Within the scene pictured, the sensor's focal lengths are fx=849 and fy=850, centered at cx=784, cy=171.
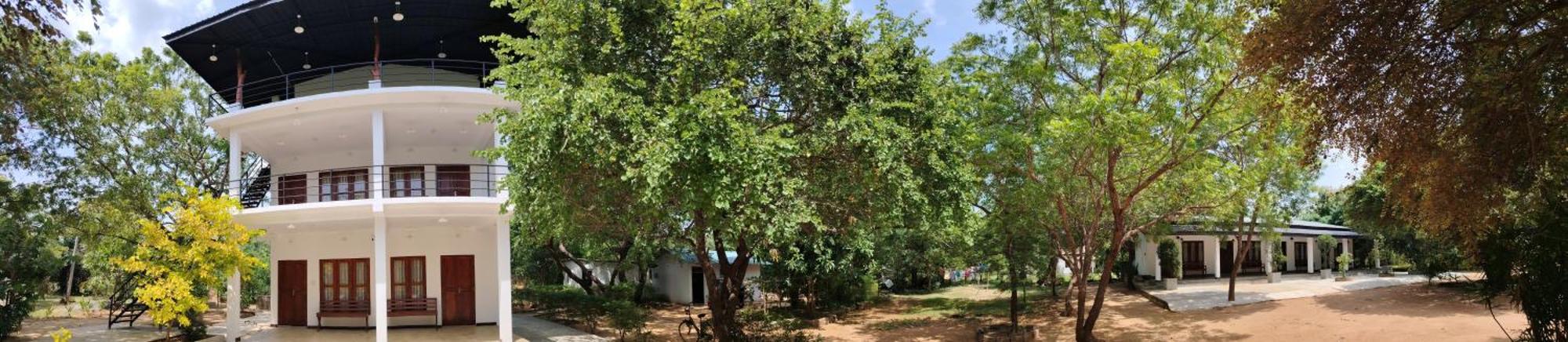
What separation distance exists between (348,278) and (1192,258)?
27857 millimetres

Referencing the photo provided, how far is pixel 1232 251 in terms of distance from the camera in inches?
1302

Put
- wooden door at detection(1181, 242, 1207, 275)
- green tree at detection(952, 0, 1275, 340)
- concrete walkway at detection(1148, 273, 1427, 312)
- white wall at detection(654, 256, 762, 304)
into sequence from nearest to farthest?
green tree at detection(952, 0, 1275, 340), concrete walkway at detection(1148, 273, 1427, 312), white wall at detection(654, 256, 762, 304), wooden door at detection(1181, 242, 1207, 275)

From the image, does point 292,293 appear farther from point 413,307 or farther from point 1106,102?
point 1106,102

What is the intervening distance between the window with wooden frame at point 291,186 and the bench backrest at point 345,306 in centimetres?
232

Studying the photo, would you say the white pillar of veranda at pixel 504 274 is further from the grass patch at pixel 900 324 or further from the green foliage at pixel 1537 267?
the green foliage at pixel 1537 267

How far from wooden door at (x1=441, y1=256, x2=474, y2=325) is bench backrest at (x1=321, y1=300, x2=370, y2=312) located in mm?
1579

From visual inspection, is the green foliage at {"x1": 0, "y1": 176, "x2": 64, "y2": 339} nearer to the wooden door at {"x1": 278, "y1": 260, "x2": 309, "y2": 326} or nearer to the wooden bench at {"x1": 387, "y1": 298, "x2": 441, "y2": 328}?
the wooden door at {"x1": 278, "y1": 260, "x2": 309, "y2": 326}

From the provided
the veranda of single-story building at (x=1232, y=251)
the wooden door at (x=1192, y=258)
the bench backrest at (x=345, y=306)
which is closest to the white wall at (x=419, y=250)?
the bench backrest at (x=345, y=306)

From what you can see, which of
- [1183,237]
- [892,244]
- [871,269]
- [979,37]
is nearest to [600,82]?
[979,37]

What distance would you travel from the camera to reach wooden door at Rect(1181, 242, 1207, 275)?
30.9 metres

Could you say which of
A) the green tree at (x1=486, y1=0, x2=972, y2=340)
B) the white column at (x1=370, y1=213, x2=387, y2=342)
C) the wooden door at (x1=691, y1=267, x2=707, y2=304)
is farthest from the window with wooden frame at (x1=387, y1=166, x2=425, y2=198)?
the wooden door at (x1=691, y1=267, x2=707, y2=304)

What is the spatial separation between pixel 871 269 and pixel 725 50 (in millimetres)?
12530

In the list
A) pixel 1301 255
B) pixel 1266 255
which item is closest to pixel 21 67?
pixel 1266 255

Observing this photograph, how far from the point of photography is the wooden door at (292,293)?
61.3ft
